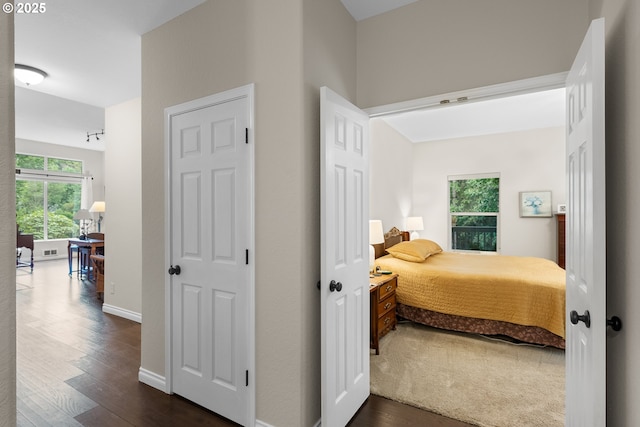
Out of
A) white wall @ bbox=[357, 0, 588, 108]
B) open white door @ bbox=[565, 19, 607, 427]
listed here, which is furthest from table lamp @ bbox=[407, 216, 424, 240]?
open white door @ bbox=[565, 19, 607, 427]

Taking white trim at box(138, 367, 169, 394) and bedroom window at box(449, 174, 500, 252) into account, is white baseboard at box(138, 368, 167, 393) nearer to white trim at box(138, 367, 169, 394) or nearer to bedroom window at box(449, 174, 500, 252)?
white trim at box(138, 367, 169, 394)

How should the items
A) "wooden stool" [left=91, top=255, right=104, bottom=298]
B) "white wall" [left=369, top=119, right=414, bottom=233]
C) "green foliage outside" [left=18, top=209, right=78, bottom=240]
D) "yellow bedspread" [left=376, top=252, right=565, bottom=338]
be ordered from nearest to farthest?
1. "yellow bedspread" [left=376, top=252, right=565, bottom=338]
2. "white wall" [left=369, top=119, right=414, bottom=233]
3. "wooden stool" [left=91, top=255, right=104, bottom=298]
4. "green foliage outside" [left=18, top=209, right=78, bottom=240]

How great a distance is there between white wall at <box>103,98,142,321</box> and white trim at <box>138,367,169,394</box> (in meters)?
1.58

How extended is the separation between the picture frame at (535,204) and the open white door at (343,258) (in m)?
4.97

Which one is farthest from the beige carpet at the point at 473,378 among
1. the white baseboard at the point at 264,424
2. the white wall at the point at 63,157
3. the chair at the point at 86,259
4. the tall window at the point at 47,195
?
the tall window at the point at 47,195

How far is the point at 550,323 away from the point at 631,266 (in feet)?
7.64

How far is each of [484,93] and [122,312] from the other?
4.52 metres

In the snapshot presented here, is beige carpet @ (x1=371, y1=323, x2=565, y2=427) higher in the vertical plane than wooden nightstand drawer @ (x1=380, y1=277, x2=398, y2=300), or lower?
lower

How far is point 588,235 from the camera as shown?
1214 mm

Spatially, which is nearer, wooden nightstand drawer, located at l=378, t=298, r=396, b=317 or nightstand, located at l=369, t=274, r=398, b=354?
nightstand, located at l=369, t=274, r=398, b=354

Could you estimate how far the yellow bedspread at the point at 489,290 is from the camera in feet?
10.1

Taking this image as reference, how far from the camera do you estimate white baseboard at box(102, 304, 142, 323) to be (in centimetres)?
390

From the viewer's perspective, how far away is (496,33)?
1.91m

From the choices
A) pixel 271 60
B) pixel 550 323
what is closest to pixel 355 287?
pixel 271 60
